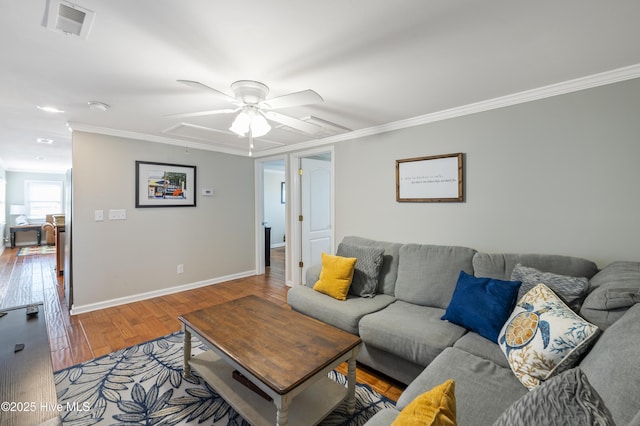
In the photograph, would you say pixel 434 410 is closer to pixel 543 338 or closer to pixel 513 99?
pixel 543 338

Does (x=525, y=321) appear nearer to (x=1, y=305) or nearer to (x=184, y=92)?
→ (x=184, y=92)

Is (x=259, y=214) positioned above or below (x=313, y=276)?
above

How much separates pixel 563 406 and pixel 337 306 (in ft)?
6.25

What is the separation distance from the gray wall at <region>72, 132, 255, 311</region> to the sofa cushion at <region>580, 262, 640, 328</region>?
4.32 m

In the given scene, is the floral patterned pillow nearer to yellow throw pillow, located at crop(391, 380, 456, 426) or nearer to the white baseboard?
yellow throw pillow, located at crop(391, 380, 456, 426)

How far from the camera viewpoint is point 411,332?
191 cm

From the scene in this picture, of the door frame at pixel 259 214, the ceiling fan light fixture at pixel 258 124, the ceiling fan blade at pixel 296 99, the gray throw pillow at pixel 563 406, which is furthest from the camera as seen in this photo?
the door frame at pixel 259 214

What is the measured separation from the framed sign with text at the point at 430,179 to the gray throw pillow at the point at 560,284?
3.26ft

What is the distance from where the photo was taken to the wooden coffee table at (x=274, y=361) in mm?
1432

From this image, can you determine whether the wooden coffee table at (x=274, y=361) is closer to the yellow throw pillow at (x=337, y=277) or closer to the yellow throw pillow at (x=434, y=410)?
the yellow throw pillow at (x=337, y=277)

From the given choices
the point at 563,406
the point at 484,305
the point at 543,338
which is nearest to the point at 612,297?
the point at 543,338

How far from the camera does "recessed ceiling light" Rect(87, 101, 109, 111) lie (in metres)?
2.50

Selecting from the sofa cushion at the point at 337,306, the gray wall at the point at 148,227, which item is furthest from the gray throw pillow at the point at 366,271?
the gray wall at the point at 148,227

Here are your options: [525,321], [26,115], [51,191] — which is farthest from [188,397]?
[51,191]
